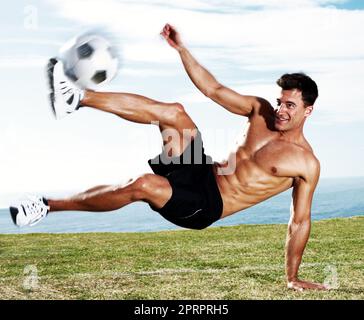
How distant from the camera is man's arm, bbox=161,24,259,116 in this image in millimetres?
5305

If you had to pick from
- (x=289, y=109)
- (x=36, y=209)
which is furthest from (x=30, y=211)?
(x=289, y=109)

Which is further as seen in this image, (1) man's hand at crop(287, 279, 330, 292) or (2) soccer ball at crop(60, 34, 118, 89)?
(1) man's hand at crop(287, 279, 330, 292)

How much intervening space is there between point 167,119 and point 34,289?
2827 millimetres

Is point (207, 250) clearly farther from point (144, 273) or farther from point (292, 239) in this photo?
point (292, 239)

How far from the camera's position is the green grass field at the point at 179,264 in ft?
22.0

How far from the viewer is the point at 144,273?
309 inches

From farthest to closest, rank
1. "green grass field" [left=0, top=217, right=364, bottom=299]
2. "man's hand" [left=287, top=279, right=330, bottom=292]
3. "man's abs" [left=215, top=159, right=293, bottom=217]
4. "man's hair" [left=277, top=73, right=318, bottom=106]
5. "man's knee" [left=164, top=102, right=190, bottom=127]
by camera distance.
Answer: "green grass field" [left=0, top=217, right=364, bottom=299]
"man's hand" [left=287, top=279, right=330, bottom=292]
"man's abs" [left=215, top=159, right=293, bottom=217]
"man's hair" [left=277, top=73, right=318, bottom=106]
"man's knee" [left=164, top=102, right=190, bottom=127]

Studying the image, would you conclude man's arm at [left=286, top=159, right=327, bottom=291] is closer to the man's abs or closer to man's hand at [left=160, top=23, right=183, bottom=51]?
the man's abs

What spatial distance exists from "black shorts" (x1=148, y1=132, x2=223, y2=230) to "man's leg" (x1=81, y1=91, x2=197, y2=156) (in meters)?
0.12

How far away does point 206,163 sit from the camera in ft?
18.8

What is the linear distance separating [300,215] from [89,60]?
7.45 feet

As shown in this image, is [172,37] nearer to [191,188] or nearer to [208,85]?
[208,85]

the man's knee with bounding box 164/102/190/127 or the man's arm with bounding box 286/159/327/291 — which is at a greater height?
the man's knee with bounding box 164/102/190/127

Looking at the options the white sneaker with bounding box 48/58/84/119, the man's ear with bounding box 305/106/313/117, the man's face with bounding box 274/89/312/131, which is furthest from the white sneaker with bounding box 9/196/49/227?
the man's ear with bounding box 305/106/313/117
